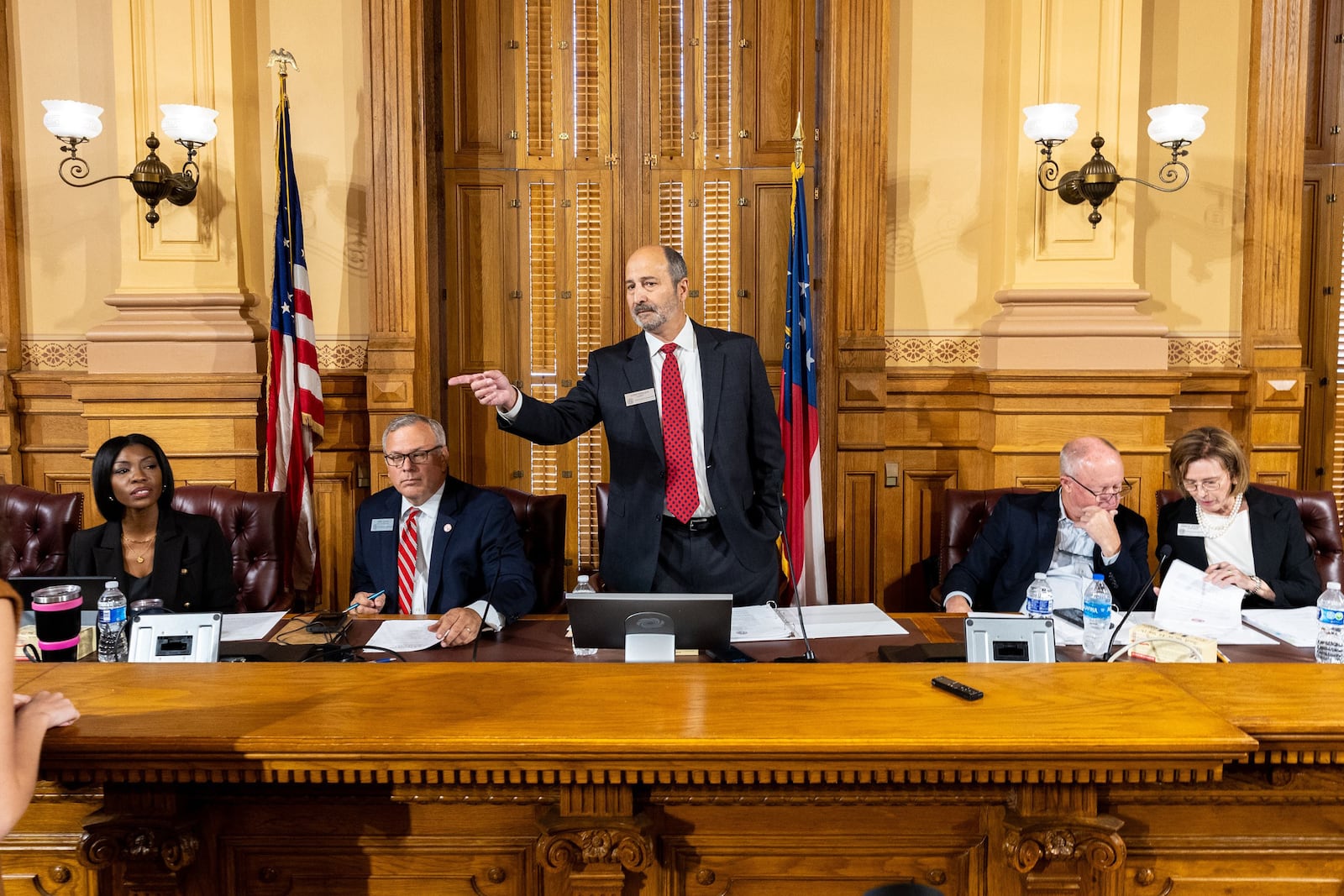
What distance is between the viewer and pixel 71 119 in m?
4.70

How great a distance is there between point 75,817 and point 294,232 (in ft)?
11.3

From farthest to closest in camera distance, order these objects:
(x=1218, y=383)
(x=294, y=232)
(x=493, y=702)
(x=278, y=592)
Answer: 1. (x=1218, y=383)
2. (x=294, y=232)
3. (x=278, y=592)
4. (x=493, y=702)

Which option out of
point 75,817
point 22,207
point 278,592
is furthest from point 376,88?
point 75,817

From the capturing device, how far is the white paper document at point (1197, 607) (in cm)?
268

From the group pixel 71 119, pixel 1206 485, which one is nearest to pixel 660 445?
pixel 1206 485

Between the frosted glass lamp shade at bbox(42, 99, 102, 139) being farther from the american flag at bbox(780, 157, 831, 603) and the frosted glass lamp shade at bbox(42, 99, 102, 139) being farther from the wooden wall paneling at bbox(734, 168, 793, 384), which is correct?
the american flag at bbox(780, 157, 831, 603)

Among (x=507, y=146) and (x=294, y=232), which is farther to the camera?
(x=507, y=146)

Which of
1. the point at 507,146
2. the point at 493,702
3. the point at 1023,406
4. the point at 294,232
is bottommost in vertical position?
A: the point at 493,702

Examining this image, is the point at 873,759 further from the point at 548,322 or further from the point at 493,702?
the point at 548,322

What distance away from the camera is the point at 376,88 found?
16.4ft

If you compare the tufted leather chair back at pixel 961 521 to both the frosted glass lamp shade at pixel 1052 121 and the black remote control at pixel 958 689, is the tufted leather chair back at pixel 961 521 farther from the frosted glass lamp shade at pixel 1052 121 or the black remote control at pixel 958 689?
the black remote control at pixel 958 689

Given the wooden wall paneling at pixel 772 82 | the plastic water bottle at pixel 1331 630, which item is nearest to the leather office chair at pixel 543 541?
the plastic water bottle at pixel 1331 630

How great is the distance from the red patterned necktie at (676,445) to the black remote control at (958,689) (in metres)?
1.57

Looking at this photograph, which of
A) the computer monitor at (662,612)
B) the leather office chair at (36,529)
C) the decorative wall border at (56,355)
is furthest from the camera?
the decorative wall border at (56,355)
